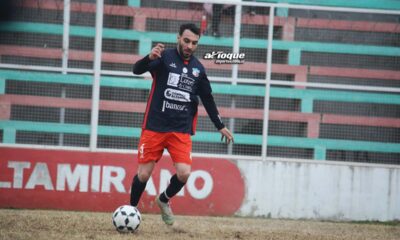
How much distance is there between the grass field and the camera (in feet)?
25.2

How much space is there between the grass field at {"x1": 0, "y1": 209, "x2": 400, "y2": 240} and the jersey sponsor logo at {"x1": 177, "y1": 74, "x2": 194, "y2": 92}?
1.59 m

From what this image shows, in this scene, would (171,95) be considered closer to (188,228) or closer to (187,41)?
(187,41)

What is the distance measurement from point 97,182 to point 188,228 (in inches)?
106

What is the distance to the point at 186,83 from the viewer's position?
27.6 ft

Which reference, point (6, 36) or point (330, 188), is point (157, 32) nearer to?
point (6, 36)

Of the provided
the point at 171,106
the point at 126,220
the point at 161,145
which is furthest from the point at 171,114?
the point at 126,220

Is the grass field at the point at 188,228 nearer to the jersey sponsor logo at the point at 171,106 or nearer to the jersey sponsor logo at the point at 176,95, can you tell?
the jersey sponsor logo at the point at 171,106

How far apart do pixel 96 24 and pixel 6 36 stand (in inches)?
53.0

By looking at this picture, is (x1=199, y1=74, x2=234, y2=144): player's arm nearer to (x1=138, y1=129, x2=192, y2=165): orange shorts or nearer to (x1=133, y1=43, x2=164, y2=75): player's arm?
(x1=138, y1=129, x2=192, y2=165): orange shorts

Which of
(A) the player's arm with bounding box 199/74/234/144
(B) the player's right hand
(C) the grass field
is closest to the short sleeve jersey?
(A) the player's arm with bounding box 199/74/234/144

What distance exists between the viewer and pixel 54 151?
1109 centimetres

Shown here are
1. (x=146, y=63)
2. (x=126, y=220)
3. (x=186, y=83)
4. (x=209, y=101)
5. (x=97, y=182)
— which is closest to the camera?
(x=126, y=220)

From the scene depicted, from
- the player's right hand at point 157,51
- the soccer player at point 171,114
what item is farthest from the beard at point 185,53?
the player's right hand at point 157,51

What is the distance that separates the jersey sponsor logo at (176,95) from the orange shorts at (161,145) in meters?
0.40
